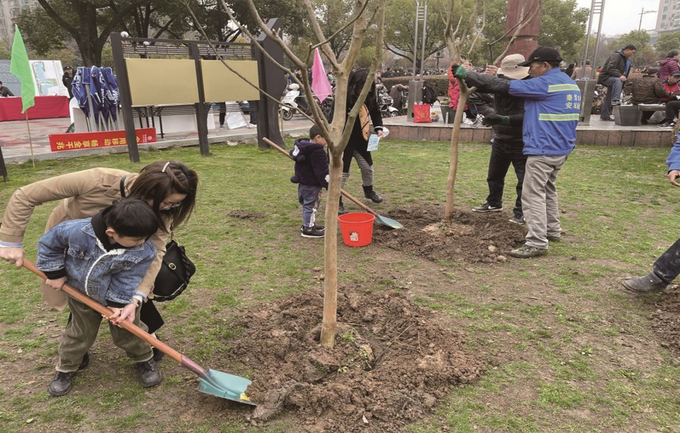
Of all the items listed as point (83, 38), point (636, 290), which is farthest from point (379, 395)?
point (83, 38)

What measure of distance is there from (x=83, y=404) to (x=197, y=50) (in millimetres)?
8056

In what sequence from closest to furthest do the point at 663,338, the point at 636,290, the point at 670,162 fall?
the point at 663,338 < the point at 670,162 < the point at 636,290

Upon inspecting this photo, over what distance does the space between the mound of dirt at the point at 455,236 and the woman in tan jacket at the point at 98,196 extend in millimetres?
2665

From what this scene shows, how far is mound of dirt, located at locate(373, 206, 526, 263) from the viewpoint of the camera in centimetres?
443

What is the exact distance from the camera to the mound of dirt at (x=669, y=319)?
2.94 metres

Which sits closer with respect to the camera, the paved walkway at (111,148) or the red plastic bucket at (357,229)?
the red plastic bucket at (357,229)

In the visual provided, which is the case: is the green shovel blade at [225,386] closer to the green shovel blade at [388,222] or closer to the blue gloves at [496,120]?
the green shovel blade at [388,222]

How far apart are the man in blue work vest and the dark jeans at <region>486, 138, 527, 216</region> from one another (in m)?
0.66

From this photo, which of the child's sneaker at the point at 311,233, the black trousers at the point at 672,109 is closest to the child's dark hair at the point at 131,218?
the child's sneaker at the point at 311,233

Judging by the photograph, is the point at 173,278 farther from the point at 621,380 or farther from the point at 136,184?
the point at 621,380

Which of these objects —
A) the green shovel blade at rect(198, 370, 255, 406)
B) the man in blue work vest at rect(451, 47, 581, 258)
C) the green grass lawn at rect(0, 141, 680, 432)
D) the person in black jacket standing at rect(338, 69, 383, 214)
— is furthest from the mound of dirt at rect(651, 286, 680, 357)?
the person in black jacket standing at rect(338, 69, 383, 214)

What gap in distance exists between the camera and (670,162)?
10.7 ft

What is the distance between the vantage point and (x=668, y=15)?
14938 centimetres

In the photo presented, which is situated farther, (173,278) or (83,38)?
(83,38)
